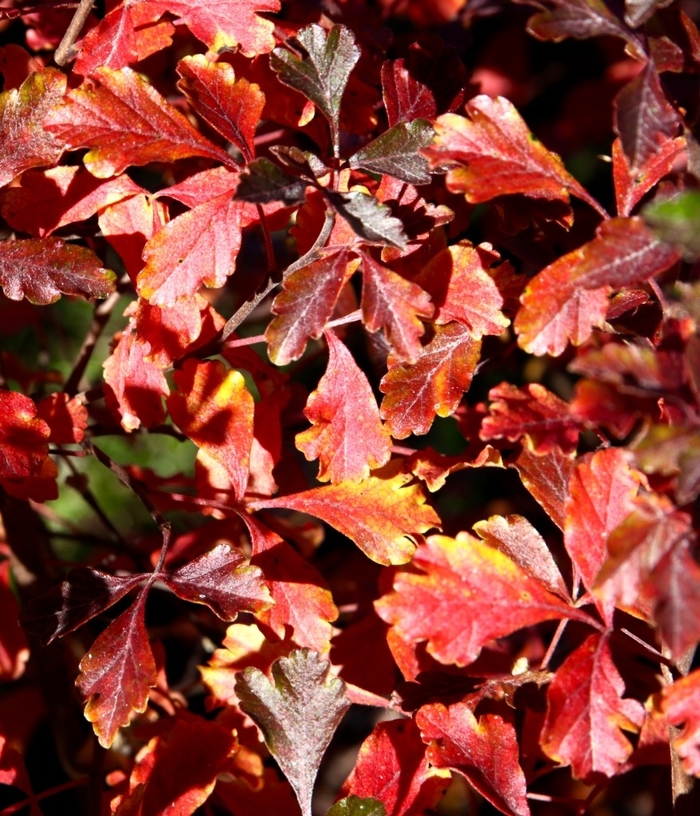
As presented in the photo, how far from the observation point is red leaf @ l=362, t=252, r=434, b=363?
0.64 meters

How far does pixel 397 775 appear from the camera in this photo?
2.56 ft

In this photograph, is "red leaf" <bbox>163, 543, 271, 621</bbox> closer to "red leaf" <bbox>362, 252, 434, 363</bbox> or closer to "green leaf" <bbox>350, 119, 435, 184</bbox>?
"red leaf" <bbox>362, 252, 434, 363</bbox>

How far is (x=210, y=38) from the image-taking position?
741mm

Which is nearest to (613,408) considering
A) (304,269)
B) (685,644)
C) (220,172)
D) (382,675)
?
(685,644)

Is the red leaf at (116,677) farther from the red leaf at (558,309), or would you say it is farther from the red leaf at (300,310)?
the red leaf at (558,309)

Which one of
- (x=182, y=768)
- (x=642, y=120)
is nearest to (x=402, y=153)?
(x=642, y=120)

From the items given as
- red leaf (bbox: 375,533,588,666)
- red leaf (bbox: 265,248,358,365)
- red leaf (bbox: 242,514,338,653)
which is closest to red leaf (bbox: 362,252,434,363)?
red leaf (bbox: 265,248,358,365)

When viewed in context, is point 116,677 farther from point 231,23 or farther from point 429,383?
point 231,23

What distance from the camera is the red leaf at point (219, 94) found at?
2.31 feet

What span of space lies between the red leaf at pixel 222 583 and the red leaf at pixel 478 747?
6.7 inches

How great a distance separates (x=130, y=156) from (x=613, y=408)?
1.29 ft

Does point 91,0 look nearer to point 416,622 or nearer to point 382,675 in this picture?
point 416,622

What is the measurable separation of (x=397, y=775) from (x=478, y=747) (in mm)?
85

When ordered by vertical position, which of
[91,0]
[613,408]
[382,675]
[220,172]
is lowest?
[382,675]
